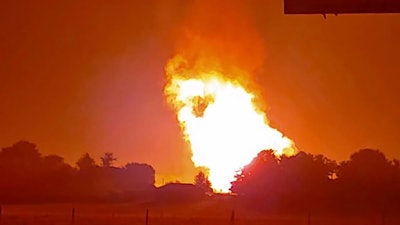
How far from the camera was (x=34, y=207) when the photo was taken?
56.6 meters

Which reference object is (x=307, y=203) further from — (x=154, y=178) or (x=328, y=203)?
(x=154, y=178)

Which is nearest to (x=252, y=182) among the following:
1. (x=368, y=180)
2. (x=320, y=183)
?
(x=320, y=183)

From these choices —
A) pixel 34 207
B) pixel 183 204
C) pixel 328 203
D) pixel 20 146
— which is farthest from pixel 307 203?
pixel 20 146

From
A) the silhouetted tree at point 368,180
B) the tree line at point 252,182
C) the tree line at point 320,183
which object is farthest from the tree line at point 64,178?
the silhouetted tree at point 368,180

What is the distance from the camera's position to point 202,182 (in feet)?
214

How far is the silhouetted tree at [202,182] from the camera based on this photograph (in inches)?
2522

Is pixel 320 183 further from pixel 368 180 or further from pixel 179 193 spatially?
pixel 179 193

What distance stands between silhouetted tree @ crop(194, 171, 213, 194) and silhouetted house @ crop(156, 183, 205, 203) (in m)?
0.34

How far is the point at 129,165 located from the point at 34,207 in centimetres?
1400

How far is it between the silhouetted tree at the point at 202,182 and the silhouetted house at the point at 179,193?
13.4 inches

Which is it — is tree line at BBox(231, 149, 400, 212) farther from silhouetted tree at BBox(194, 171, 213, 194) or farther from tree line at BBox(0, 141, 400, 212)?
silhouetted tree at BBox(194, 171, 213, 194)

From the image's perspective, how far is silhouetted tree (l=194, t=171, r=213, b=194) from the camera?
64056 millimetres

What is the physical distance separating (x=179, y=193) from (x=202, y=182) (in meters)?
2.69

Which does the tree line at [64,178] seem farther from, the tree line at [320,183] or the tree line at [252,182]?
the tree line at [320,183]
